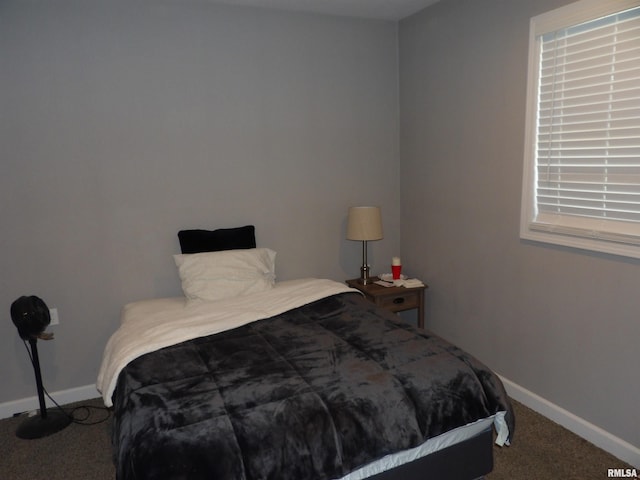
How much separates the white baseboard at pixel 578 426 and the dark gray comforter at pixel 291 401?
755 mm

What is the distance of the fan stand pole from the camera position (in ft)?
8.53

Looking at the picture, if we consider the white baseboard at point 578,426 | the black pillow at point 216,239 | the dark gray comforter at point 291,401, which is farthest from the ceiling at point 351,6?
the white baseboard at point 578,426

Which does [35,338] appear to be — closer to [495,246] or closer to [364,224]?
[364,224]

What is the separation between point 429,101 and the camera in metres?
3.30

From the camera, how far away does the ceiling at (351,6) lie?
3029 millimetres

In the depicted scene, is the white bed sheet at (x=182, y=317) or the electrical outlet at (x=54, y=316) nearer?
the white bed sheet at (x=182, y=317)

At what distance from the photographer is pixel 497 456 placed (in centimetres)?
229

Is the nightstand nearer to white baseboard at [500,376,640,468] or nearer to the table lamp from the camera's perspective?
the table lamp

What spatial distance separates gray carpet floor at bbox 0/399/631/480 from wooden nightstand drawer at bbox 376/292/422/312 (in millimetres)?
1012

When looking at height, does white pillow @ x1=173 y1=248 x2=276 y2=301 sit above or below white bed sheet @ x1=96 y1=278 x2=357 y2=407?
above

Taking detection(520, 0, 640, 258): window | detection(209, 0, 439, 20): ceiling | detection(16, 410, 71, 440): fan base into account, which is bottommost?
detection(16, 410, 71, 440): fan base

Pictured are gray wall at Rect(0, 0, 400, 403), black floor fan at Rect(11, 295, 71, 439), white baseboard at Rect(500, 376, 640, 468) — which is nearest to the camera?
white baseboard at Rect(500, 376, 640, 468)

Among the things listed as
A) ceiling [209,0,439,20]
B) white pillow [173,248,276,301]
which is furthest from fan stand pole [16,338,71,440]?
ceiling [209,0,439,20]

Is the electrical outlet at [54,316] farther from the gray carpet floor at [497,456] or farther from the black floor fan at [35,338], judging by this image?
the gray carpet floor at [497,456]
